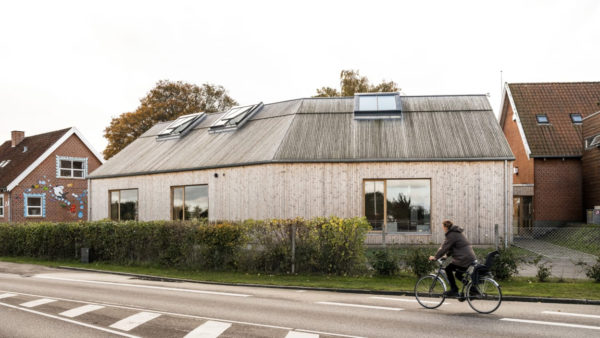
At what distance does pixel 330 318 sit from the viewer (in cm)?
1013

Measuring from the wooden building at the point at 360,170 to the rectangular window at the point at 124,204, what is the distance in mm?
717

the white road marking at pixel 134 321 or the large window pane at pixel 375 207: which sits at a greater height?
the large window pane at pixel 375 207

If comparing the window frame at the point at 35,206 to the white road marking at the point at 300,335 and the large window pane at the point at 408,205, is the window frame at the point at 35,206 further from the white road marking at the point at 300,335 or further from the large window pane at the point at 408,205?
the white road marking at the point at 300,335

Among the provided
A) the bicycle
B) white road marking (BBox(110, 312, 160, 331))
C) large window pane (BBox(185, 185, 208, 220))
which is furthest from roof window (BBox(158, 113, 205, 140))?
the bicycle

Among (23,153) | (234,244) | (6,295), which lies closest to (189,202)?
(234,244)

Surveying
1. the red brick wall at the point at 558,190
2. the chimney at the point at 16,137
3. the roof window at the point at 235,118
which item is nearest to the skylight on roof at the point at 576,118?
the red brick wall at the point at 558,190

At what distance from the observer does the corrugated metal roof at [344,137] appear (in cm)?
2347

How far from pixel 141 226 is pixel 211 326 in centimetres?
1188

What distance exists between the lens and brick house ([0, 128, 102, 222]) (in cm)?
3906

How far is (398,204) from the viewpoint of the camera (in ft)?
76.0

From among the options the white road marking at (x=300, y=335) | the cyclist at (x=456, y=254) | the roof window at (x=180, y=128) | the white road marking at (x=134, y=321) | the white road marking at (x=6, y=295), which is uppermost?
the roof window at (x=180, y=128)

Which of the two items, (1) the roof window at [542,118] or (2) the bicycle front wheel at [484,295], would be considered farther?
(1) the roof window at [542,118]

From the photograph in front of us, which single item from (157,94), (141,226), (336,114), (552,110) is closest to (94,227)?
(141,226)

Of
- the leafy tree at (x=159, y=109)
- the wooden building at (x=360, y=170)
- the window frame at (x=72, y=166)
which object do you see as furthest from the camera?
the leafy tree at (x=159, y=109)
